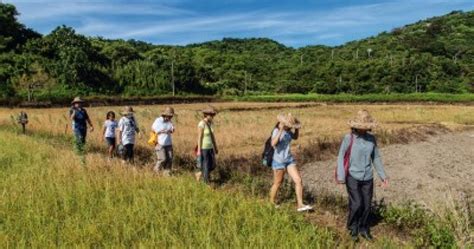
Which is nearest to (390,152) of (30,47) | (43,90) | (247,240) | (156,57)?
(247,240)

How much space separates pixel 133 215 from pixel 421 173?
10325 mm

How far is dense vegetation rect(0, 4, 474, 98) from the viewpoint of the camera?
192 ft

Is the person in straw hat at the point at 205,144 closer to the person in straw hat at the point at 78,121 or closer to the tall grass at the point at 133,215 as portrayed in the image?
the tall grass at the point at 133,215

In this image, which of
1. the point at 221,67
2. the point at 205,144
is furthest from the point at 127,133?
the point at 221,67

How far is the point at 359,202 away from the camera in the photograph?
7.05m

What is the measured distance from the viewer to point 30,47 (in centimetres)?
6266

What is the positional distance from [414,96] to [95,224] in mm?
59853

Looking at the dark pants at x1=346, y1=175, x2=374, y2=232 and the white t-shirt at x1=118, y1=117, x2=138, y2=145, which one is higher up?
the white t-shirt at x1=118, y1=117, x2=138, y2=145

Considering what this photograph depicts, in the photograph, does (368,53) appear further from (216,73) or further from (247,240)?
(247,240)

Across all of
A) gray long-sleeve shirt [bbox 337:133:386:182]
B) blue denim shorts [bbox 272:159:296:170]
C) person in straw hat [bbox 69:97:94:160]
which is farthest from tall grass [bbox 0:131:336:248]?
person in straw hat [bbox 69:97:94:160]

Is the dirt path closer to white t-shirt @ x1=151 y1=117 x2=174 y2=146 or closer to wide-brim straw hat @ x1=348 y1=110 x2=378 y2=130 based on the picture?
wide-brim straw hat @ x1=348 y1=110 x2=378 y2=130

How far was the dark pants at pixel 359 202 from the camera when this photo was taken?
7.04 m

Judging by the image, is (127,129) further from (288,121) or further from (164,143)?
(288,121)

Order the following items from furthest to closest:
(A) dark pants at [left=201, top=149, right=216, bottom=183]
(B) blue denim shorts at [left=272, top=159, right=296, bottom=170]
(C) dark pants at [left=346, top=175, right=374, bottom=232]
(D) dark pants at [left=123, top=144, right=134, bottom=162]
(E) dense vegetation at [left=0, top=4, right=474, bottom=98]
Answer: (E) dense vegetation at [left=0, top=4, right=474, bottom=98], (D) dark pants at [left=123, top=144, right=134, bottom=162], (A) dark pants at [left=201, top=149, right=216, bottom=183], (B) blue denim shorts at [left=272, top=159, right=296, bottom=170], (C) dark pants at [left=346, top=175, right=374, bottom=232]
